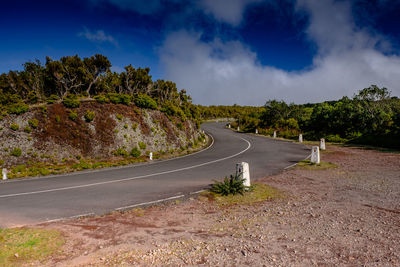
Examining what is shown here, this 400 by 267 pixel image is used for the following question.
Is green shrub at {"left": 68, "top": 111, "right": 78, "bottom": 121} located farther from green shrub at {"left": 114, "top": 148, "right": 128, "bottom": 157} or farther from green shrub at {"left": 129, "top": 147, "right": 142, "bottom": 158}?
green shrub at {"left": 129, "top": 147, "right": 142, "bottom": 158}

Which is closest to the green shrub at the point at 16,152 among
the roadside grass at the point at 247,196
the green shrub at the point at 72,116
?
the green shrub at the point at 72,116

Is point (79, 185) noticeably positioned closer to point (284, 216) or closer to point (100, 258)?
point (100, 258)

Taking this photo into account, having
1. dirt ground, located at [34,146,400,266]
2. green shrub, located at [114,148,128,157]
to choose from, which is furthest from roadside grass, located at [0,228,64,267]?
green shrub, located at [114,148,128,157]

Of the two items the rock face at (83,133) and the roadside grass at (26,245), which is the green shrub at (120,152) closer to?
the rock face at (83,133)

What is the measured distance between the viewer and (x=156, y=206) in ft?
23.5

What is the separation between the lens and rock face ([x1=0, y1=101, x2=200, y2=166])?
15.9 m

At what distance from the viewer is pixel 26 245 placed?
14.8 ft

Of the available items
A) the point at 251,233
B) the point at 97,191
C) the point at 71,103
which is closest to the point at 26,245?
the point at 97,191

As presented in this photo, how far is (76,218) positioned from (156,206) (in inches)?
88.9

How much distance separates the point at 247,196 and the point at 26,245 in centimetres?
615

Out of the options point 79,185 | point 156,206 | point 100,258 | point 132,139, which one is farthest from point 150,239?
point 132,139

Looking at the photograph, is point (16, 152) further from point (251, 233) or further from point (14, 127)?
point (251, 233)

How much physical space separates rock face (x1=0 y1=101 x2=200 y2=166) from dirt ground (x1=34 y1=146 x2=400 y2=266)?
12.9 m

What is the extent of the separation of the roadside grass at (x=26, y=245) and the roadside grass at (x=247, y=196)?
4432 mm
